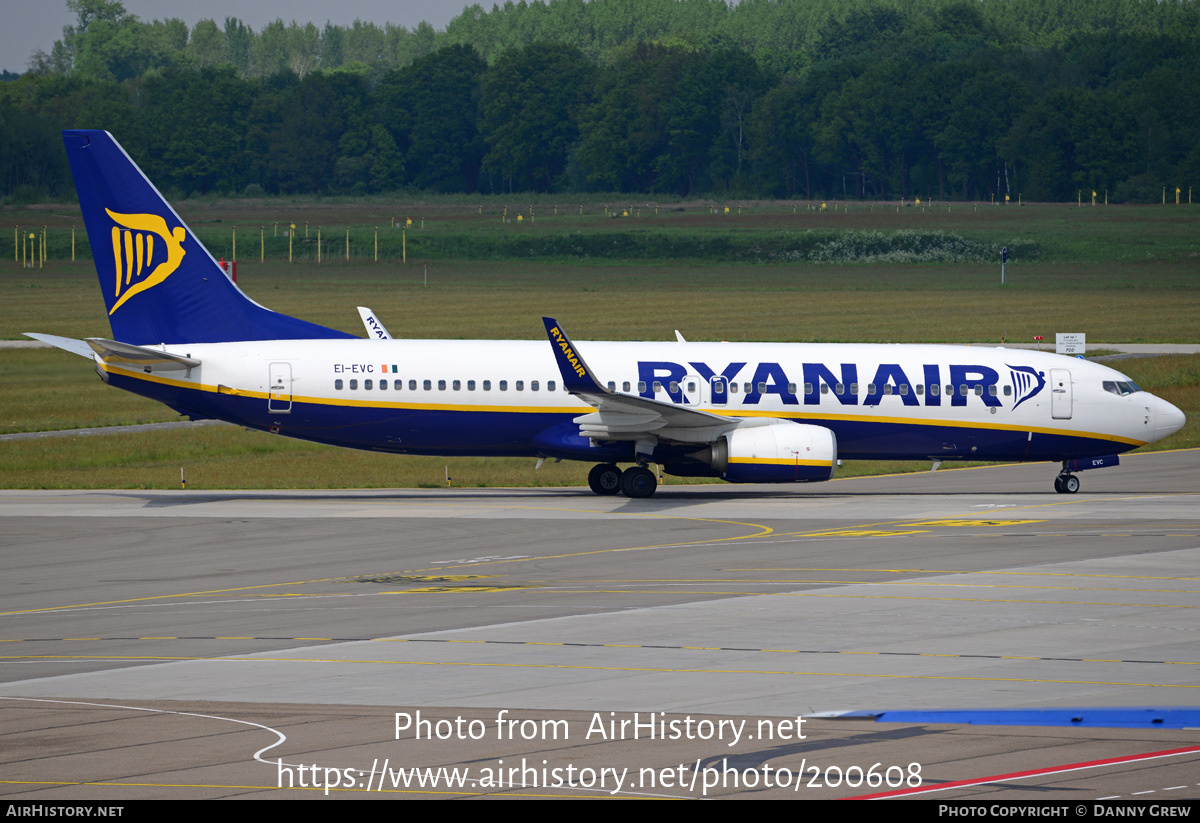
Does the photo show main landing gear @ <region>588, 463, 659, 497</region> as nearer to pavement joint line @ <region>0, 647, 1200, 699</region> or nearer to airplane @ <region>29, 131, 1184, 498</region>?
airplane @ <region>29, 131, 1184, 498</region>

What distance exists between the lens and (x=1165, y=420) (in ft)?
132

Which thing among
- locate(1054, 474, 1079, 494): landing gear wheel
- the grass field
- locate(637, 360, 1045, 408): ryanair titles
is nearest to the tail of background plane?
the grass field

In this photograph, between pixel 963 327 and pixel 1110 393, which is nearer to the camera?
pixel 1110 393

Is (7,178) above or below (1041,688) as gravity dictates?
above

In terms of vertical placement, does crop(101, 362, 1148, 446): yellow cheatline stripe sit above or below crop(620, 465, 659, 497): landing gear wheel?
above

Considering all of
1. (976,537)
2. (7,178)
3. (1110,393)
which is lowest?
(976,537)

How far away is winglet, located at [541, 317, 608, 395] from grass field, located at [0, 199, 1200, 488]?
27.2 ft

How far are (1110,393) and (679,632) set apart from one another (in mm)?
21895

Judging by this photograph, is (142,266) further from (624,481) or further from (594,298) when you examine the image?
(594,298)

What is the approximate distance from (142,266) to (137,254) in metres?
0.35

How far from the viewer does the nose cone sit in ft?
132

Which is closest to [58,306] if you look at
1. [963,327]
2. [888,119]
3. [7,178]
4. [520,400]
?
[963,327]

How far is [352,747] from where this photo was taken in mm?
15820

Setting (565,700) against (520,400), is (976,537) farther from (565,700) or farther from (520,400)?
(565,700)
